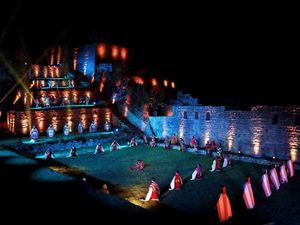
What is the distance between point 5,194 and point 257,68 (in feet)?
113

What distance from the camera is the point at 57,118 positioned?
101ft

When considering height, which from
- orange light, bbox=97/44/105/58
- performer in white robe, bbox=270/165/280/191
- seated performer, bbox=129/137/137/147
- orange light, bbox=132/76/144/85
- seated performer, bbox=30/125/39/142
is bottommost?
performer in white robe, bbox=270/165/280/191

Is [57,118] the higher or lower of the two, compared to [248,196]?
higher

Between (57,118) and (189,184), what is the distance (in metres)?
17.9

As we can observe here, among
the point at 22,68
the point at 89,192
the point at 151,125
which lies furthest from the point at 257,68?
the point at 89,192

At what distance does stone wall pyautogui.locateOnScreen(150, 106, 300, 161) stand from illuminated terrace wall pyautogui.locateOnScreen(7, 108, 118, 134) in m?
7.66

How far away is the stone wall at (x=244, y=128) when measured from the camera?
799 inches

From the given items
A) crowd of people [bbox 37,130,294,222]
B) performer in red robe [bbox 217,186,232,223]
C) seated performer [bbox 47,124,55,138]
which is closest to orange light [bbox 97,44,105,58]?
seated performer [bbox 47,124,55,138]

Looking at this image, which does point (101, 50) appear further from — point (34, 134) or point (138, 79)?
point (34, 134)

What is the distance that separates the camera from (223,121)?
24.5 metres

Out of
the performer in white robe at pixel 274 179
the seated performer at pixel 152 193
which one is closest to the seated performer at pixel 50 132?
the seated performer at pixel 152 193

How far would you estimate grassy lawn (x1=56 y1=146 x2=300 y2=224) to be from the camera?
532 inches

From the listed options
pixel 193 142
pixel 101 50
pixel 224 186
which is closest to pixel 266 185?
pixel 224 186

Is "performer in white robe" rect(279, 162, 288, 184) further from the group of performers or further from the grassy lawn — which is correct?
the group of performers
